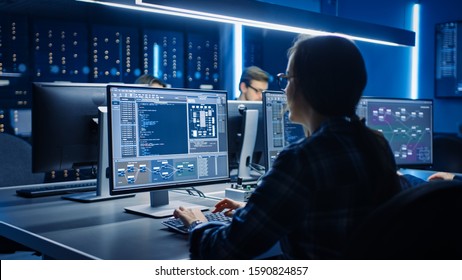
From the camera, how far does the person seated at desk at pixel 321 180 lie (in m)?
1.09

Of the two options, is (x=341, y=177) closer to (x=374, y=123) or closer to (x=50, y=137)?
Answer: (x=50, y=137)

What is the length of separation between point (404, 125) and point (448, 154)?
623mm

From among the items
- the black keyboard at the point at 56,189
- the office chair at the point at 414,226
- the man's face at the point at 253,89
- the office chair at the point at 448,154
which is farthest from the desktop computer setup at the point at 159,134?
the man's face at the point at 253,89

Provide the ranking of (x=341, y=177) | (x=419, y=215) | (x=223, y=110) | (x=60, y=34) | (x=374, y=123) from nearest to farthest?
1. (x=419, y=215)
2. (x=341, y=177)
3. (x=223, y=110)
4. (x=374, y=123)
5. (x=60, y=34)

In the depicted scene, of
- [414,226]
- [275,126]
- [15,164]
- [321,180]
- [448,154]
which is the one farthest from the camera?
[448,154]

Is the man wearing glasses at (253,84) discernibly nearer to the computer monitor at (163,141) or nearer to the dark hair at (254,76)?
the dark hair at (254,76)

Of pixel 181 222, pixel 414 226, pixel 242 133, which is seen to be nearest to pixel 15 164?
pixel 242 133

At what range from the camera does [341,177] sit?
110cm

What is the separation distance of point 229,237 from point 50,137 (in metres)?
1.21

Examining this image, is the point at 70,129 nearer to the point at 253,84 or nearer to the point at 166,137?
the point at 166,137

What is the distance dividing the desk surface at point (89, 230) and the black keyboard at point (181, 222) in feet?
0.06

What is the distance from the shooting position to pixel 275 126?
2209 mm
